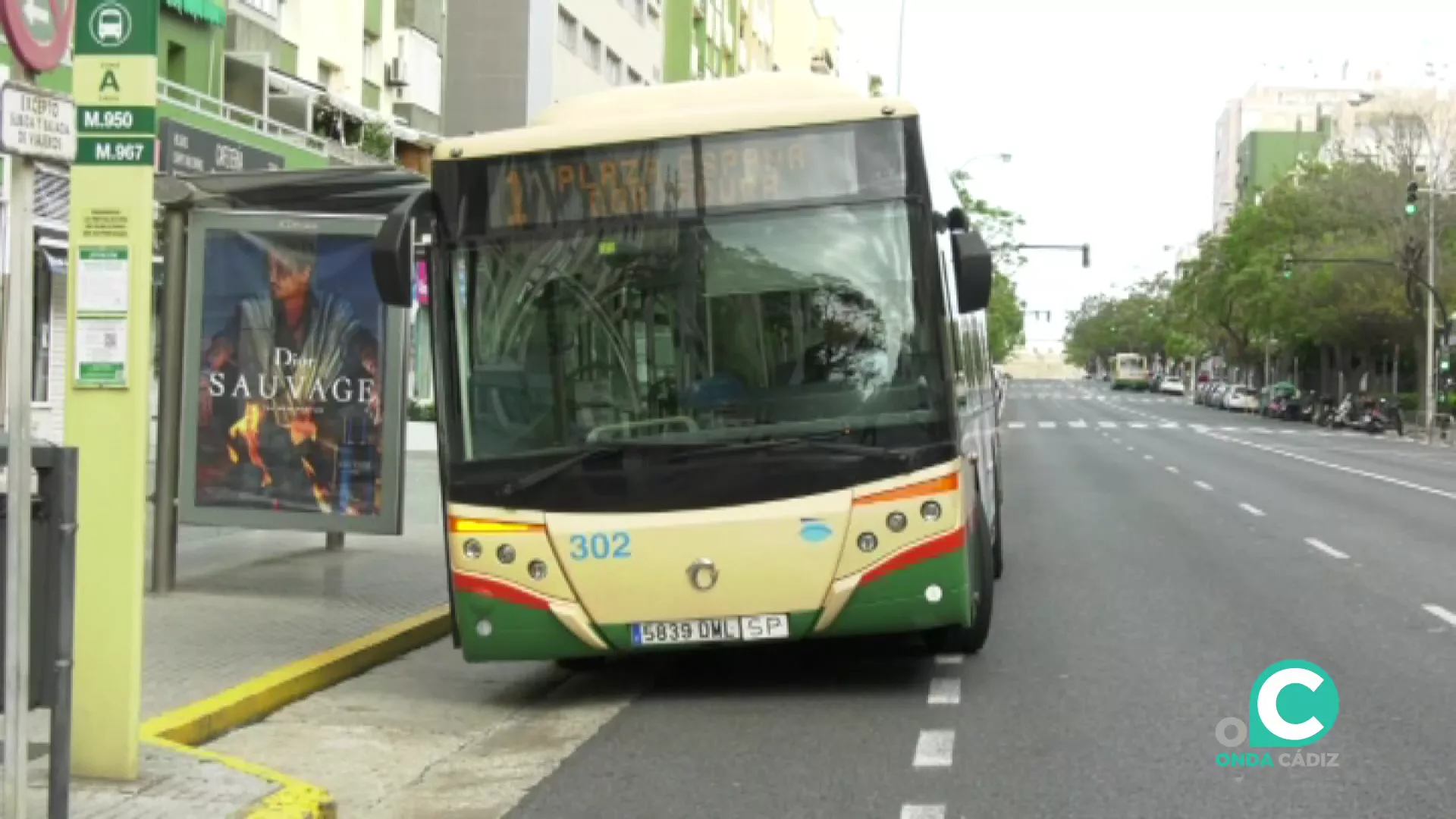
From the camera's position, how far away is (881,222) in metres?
8.55

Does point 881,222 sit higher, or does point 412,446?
point 881,222

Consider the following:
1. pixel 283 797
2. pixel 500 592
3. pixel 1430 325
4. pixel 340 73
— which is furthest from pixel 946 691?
pixel 1430 325

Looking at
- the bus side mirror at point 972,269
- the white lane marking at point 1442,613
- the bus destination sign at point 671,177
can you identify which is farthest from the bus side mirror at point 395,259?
the white lane marking at point 1442,613

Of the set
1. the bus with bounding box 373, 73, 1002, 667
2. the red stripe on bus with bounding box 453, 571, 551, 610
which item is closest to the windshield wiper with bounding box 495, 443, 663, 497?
the bus with bounding box 373, 73, 1002, 667

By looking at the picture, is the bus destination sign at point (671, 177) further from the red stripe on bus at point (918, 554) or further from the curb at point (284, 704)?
the curb at point (284, 704)

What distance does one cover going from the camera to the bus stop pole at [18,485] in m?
5.26

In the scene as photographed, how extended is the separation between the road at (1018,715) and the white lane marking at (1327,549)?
15cm

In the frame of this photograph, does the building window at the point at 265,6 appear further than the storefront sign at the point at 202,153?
Yes

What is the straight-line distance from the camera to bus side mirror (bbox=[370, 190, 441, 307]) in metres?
8.26

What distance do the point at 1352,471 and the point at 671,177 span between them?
90.2 ft

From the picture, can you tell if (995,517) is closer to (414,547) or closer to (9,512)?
(414,547)

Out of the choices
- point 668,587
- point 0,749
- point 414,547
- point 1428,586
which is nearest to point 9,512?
point 0,749

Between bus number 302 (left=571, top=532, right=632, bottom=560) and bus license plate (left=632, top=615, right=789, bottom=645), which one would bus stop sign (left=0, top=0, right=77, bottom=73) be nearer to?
bus number 302 (left=571, top=532, right=632, bottom=560)

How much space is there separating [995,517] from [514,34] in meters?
30.5
